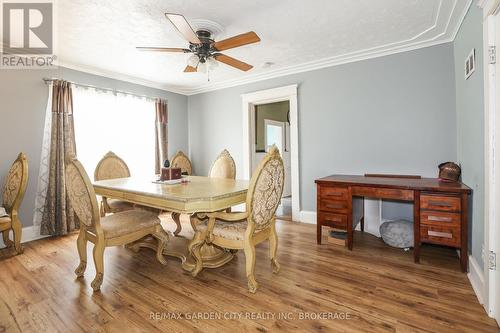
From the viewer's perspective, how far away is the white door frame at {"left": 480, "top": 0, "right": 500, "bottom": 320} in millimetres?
1613

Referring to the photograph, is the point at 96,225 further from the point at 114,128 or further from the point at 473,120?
the point at 473,120

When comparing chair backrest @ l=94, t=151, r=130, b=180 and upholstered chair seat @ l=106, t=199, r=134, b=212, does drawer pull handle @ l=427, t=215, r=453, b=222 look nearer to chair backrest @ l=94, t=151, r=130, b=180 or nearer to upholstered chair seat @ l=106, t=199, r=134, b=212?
upholstered chair seat @ l=106, t=199, r=134, b=212

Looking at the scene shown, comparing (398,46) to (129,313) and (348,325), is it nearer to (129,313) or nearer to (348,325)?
(348,325)

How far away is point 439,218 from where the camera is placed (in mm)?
2303

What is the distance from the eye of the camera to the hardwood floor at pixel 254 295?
64.1 inches

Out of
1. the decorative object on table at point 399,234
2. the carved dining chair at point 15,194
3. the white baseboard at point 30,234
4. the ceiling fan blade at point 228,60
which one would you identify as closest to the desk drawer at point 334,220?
the decorative object on table at point 399,234

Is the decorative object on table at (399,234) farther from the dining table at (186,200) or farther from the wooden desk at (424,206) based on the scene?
the dining table at (186,200)

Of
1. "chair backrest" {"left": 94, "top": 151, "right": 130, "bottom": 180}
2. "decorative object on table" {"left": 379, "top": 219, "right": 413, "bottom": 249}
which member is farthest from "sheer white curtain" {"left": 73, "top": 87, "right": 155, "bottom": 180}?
"decorative object on table" {"left": 379, "top": 219, "right": 413, "bottom": 249}

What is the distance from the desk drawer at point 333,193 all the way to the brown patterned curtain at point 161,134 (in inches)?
117

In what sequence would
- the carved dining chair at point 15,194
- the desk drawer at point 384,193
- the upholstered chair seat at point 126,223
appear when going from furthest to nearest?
the carved dining chair at point 15,194
the desk drawer at point 384,193
the upholstered chair seat at point 126,223

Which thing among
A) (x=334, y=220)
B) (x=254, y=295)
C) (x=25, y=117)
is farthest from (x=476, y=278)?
(x=25, y=117)

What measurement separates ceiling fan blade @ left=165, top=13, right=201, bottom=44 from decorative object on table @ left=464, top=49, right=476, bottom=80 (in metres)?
2.23

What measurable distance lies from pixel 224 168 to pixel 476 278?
2638 millimetres

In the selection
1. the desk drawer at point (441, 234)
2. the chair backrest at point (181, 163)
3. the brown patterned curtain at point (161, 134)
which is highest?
the brown patterned curtain at point (161, 134)
